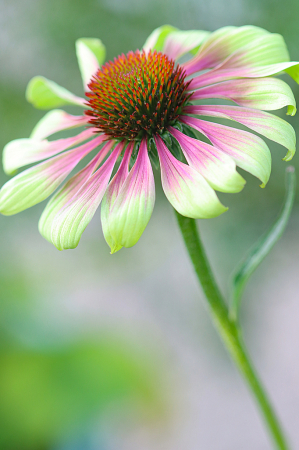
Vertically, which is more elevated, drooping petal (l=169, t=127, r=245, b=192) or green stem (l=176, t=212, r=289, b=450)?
drooping petal (l=169, t=127, r=245, b=192)

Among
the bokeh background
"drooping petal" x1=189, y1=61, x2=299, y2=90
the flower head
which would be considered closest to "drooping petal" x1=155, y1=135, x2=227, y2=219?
the flower head

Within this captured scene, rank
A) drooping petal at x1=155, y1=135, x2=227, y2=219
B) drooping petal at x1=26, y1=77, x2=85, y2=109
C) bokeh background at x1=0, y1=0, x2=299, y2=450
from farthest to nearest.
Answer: bokeh background at x1=0, y1=0, x2=299, y2=450, drooping petal at x1=26, y1=77, x2=85, y2=109, drooping petal at x1=155, y1=135, x2=227, y2=219

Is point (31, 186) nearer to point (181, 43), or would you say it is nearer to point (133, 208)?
point (133, 208)


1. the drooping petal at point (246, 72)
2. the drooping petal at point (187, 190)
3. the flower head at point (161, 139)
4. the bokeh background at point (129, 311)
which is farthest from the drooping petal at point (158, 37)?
the bokeh background at point (129, 311)

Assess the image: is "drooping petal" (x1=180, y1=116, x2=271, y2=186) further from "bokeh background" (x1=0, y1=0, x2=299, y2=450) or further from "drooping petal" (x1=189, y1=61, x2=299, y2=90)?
"bokeh background" (x1=0, y1=0, x2=299, y2=450)

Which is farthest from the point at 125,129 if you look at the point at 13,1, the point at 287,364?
the point at 13,1

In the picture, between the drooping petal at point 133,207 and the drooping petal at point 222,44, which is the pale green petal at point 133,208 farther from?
the drooping petal at point 222,44

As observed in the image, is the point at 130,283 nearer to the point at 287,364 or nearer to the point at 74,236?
the point at 287,364

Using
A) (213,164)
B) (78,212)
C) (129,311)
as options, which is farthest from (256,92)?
(129,311)
